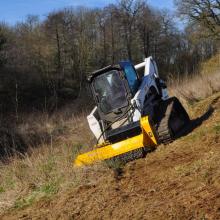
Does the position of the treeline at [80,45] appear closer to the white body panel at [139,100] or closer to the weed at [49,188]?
the white body panel at [139,100]

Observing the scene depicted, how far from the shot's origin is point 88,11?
178 feet

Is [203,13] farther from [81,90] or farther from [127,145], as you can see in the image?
[127,145]

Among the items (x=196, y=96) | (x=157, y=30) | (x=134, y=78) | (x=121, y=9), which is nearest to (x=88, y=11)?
(x=121, y=9)

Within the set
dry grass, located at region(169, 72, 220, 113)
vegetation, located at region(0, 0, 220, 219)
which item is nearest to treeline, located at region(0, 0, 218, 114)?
vegetation, located at region(0, 0, 220, 219)

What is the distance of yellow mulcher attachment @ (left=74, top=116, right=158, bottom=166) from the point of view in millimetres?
9672

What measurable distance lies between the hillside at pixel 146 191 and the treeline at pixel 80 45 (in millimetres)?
34909

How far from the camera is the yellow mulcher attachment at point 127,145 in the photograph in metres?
9.67

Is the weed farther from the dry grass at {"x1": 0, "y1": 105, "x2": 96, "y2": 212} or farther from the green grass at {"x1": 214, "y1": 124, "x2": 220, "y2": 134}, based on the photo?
the green grass at {"x1": 214, "y1": 124, "x2": 220, "y2": 134}

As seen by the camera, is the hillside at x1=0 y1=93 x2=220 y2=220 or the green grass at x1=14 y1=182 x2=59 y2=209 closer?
the hillside at x1=0 y1=93 x2=220 y2=220

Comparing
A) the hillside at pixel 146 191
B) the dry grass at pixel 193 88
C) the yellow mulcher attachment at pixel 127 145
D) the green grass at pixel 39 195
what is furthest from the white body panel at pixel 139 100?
the green grass at pixel 39 195

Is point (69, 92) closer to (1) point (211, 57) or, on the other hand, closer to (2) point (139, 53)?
(2) point (139, 53)

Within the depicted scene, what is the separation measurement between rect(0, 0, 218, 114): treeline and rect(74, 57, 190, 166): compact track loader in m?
31.6

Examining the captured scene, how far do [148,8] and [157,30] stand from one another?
2682 millimetres

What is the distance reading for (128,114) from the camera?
1120 centimetres
